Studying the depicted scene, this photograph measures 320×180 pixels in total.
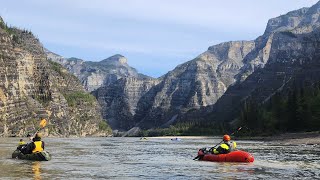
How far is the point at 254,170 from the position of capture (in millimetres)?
40094

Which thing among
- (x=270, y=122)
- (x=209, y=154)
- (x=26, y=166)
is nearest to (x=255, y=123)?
(x=270, y=122)

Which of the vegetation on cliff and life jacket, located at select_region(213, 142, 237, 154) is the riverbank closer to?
the vegetation on cliff

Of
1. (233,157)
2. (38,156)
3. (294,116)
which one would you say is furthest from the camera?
(294,116)

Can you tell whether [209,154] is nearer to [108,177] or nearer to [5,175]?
[108,177]

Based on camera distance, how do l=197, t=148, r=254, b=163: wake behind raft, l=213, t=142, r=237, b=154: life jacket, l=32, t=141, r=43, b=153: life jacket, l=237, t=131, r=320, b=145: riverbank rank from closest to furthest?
l=197, t=148, r=254, b=163: wake behind raft < l=213, t=142, r=237, b=154: life jacket < l=32, t=141, r=43, b=153: life jacket < l=237, t=131, r=320, b=145: riverbank

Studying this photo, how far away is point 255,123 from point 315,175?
489 ft

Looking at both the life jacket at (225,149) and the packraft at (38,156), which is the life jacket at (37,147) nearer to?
the packraft at (38,156)

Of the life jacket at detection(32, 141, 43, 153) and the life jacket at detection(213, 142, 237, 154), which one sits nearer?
the life jacket at detection(213, 142, 237, 154)

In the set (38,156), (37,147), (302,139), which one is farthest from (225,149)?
(302,139)

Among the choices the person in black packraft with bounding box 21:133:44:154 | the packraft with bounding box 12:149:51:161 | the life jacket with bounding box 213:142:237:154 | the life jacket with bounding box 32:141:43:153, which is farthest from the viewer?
the life jacket with bounding box 32:141:43:153

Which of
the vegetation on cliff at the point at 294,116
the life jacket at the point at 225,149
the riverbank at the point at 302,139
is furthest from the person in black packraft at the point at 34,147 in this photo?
the vegetation on cliff at the point at 294,116

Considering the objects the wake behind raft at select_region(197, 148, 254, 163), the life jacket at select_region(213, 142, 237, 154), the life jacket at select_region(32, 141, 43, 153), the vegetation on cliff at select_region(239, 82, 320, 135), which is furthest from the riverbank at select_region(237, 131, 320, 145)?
the life jacket at select_region(32, 141, 43, 153)

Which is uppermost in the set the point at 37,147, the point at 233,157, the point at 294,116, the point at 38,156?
the point at 294,116

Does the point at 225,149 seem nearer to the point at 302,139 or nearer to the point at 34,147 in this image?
the point at 34,147
